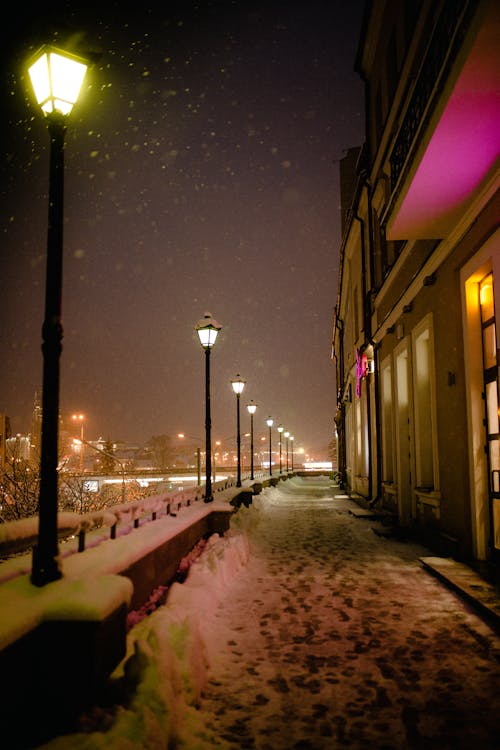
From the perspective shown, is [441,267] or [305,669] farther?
[441,267]

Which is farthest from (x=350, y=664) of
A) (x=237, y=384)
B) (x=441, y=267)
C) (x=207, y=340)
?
(x=237, y=384)

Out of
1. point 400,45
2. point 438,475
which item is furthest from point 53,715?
point 400,45

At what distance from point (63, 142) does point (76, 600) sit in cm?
391

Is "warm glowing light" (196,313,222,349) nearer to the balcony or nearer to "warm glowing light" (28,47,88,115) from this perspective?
the balcony

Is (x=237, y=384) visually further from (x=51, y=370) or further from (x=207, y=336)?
(x=51, y=370)

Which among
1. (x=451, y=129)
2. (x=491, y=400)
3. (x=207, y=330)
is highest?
(x=451, y=129)

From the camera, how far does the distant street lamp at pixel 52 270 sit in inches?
158

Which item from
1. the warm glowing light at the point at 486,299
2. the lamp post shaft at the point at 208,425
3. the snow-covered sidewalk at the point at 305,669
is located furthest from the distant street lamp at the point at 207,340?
the warm glowing light at the point at 486,299

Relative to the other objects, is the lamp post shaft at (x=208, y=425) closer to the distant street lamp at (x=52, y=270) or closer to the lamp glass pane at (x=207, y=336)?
the lamp glass pane at (x=207, y=336)

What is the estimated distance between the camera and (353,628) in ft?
17.2

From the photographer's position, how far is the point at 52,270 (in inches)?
174

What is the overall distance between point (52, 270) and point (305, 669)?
3904 millimetres

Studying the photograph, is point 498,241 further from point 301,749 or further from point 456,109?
A: point 301,749

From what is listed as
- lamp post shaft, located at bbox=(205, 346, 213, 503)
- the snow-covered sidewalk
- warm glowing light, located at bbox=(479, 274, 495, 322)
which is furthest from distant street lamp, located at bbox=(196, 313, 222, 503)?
warm glowing light, located at bbox=(479, 274, 495, 322)
